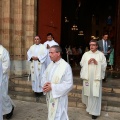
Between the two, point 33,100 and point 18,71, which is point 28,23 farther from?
point 33,100

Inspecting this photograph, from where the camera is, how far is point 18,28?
35.4 feet

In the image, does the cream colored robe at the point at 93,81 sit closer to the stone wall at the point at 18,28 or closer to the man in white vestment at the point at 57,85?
the man in white vestment at the point at 57,85

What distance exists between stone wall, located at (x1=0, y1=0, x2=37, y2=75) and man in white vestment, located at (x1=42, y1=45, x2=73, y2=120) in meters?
6.21

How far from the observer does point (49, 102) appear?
4691mm

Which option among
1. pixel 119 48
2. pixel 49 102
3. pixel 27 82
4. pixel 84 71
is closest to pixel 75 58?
pixel 119 48

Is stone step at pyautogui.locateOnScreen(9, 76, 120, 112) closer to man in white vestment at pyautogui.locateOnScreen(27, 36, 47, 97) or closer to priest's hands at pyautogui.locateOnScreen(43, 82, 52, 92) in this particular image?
man in white vestment at pyautogui.locateOnScreen(27, 36, 47, 97)

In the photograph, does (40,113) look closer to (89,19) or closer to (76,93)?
(76,93)

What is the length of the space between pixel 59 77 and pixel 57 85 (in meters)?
0.15

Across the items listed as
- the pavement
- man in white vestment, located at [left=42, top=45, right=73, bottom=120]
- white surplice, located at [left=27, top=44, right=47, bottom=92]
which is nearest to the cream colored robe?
the pavement

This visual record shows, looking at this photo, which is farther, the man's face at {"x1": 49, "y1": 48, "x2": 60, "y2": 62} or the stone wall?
the stone wall

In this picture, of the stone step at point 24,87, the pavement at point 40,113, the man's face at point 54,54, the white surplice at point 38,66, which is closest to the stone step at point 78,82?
the stone step at point 24,87

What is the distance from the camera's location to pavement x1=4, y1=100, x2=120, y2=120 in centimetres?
665

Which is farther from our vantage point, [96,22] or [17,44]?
[96,22]

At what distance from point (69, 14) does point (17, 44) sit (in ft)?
25.5
